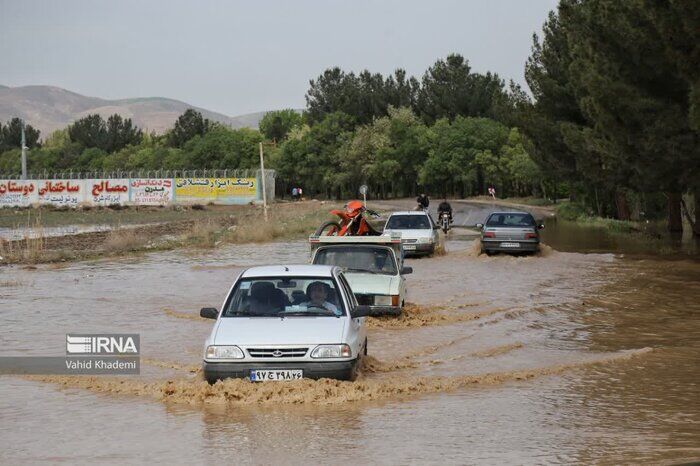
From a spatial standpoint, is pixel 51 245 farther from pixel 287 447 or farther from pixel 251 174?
pixel 251 174

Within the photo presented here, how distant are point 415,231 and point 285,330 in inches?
905

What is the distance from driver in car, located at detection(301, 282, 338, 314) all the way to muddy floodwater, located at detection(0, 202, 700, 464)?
3.48ft

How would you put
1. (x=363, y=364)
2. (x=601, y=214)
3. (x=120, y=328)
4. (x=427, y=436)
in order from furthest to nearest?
(x=601, y=214), (x=120, y=328), (x=363, y=364), (x=427, y=436)

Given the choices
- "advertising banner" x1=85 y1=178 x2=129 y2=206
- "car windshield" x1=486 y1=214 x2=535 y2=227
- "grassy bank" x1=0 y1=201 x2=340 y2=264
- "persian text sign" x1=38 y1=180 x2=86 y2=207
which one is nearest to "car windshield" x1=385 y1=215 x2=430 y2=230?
"car windshield" x1=486 y1=214 x2=535 y2=227

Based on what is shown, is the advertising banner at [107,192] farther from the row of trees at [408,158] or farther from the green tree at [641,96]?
the green tree at [641,96]

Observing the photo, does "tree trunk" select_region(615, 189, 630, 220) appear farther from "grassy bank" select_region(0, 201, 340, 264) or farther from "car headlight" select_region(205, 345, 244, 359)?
"car headlight" select_region(205, 345, 244, 359)

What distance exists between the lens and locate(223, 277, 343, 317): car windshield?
11.3 meters

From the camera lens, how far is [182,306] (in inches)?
851

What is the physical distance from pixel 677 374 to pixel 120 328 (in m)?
10.3

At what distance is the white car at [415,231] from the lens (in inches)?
1302

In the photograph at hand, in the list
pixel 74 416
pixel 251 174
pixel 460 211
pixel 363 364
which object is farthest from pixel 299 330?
pixel 251 174

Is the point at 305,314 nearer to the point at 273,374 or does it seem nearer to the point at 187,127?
the point at 273,374

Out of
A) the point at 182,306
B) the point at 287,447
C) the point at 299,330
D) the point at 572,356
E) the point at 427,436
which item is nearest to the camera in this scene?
the point at 287,447

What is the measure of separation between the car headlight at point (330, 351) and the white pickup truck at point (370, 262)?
6561mm
